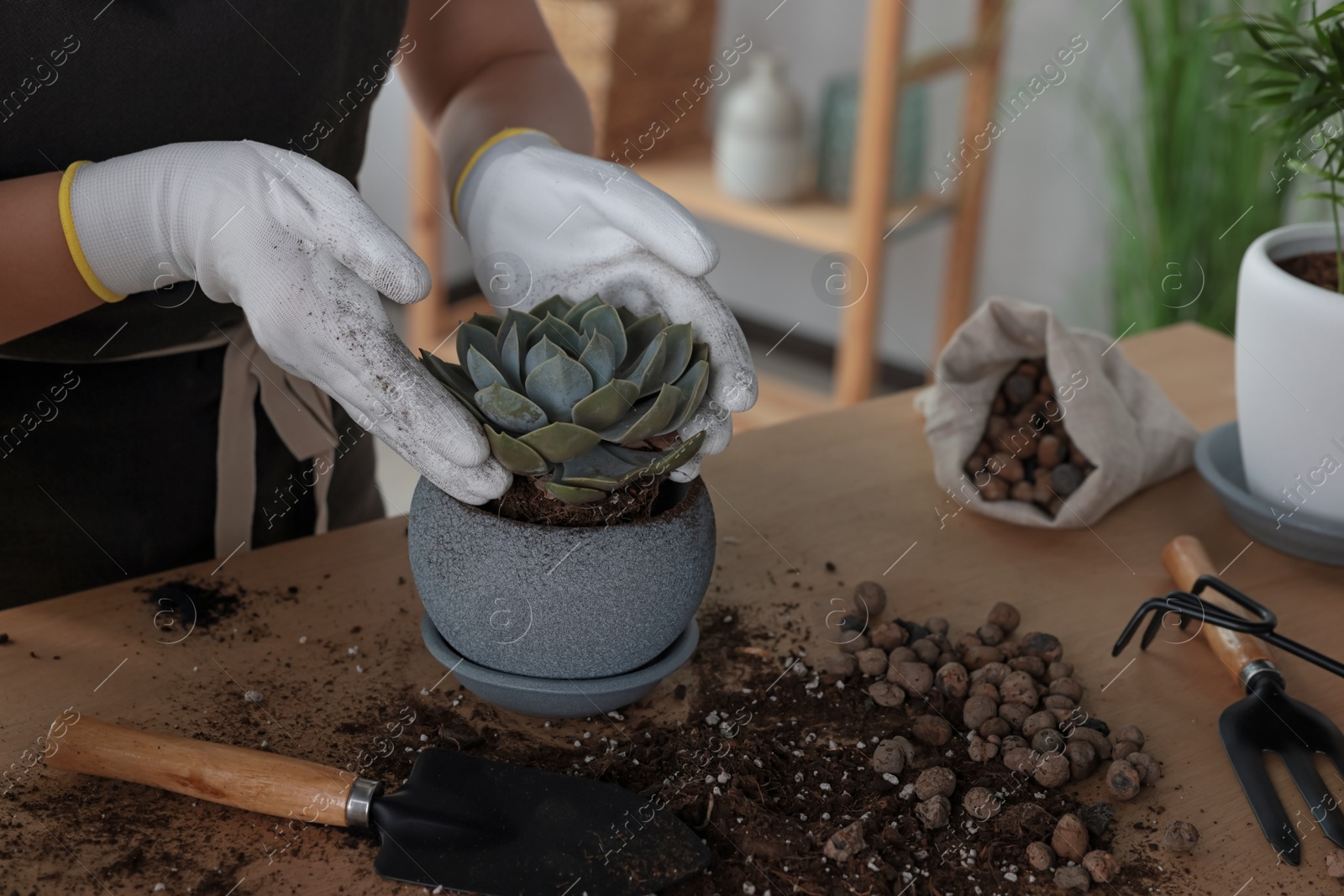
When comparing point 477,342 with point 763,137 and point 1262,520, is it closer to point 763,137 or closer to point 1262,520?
point 1262,520

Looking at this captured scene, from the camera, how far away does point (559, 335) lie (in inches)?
31.2

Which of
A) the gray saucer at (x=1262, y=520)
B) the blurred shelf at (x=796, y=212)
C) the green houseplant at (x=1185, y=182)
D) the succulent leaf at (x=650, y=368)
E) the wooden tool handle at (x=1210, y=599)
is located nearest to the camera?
the succulent leaf at (x=650, y=368)

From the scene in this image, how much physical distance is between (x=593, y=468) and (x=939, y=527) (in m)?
0.44

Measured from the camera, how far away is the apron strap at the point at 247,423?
3.53 feet

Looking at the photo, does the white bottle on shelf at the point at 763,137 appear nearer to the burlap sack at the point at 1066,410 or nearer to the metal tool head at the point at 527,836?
the burlap sack at the point at 1066,410

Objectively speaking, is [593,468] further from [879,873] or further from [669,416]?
[879,873]

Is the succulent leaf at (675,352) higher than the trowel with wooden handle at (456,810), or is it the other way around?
the succulent leaf at (675,352)

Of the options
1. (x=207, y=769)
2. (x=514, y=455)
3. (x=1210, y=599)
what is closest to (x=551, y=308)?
(x=514, y=455)

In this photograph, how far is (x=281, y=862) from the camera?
68 cm

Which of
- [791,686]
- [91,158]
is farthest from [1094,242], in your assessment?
[91,158]

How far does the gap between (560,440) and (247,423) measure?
1.63 ft

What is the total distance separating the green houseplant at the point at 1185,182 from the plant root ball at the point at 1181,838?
5.76 ft

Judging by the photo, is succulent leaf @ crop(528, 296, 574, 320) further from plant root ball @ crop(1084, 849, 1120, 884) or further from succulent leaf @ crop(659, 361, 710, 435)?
plant root ball @ crop(1084, 849, 1120, 884)

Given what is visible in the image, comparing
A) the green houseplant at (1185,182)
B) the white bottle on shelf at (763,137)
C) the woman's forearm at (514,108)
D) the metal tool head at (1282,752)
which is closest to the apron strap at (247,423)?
the woman's forearm at (514,108)
